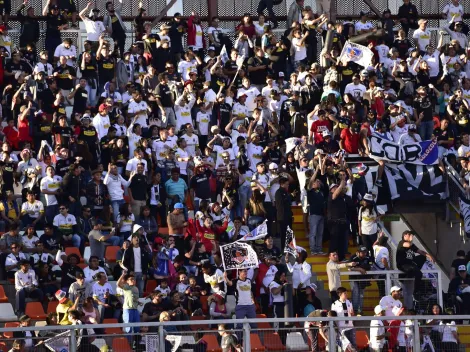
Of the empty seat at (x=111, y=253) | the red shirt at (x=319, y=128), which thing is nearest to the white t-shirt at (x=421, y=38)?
the red shirt at (x=319, y=128)

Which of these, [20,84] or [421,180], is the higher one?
[20,84]

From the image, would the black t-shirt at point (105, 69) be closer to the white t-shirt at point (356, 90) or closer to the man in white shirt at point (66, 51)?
the man in white shirt at point (66, 51)

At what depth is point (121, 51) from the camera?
128ft

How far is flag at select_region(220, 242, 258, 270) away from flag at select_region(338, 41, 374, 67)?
9.36 m

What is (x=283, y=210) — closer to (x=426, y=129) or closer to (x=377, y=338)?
(x=426, y=129)

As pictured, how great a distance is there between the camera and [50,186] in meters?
31.7

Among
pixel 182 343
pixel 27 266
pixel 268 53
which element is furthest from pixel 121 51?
pixel 182 343

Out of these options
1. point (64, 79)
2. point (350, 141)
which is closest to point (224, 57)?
point (64, 79)

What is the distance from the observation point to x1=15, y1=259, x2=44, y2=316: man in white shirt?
95.8ft

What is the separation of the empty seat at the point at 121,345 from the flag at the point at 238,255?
5969 millimetres

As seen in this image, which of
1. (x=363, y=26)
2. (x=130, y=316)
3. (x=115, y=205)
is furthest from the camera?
(x=363, y=26)

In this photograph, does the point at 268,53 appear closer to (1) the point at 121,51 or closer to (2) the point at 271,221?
(1) the point at 121,51

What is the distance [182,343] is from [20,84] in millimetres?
12814

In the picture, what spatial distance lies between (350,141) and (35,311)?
340 inches
